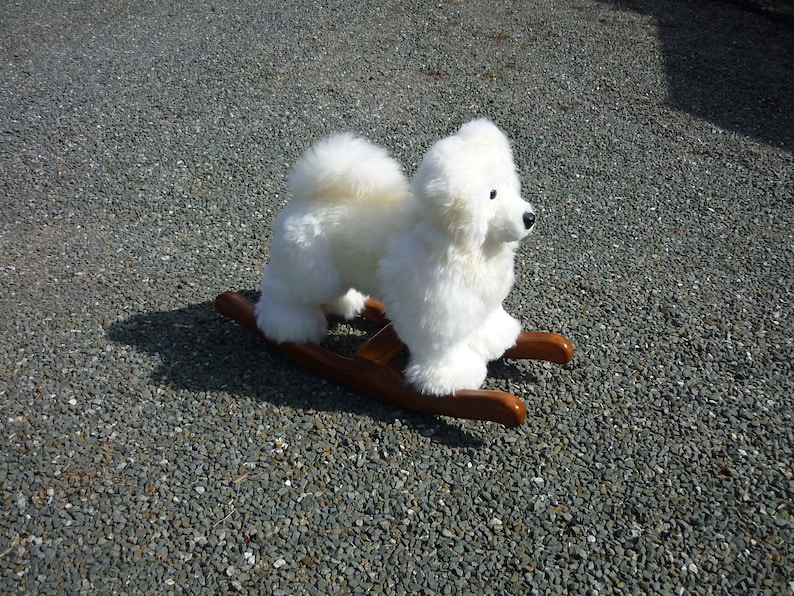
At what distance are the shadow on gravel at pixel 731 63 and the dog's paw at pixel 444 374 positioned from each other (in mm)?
3580

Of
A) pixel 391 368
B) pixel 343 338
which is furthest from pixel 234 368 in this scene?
pixel 391 368

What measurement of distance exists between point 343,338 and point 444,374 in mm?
725

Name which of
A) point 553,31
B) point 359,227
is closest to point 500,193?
point 359,227

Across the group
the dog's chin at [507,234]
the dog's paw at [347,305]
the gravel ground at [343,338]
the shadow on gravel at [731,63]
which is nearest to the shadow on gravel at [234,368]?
the gravel ground at [343,338]

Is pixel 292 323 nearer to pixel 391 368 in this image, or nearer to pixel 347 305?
pixel 347 305

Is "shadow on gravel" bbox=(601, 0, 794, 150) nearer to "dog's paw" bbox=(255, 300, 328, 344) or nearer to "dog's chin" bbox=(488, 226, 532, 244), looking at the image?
"dog's chin" bbox=(488, 226, 532, 244)

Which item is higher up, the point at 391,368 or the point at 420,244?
the point at 420,244

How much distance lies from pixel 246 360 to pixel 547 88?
12.6ft

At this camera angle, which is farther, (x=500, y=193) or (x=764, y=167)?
(x=764, y=167)

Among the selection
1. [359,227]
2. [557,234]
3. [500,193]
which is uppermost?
[500,193]

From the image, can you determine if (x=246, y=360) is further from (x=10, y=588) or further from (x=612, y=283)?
(x=612, y=283)

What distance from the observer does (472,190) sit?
227cm

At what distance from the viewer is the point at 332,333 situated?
10.5 ft

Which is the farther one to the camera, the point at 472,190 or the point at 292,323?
the point at 292,323
